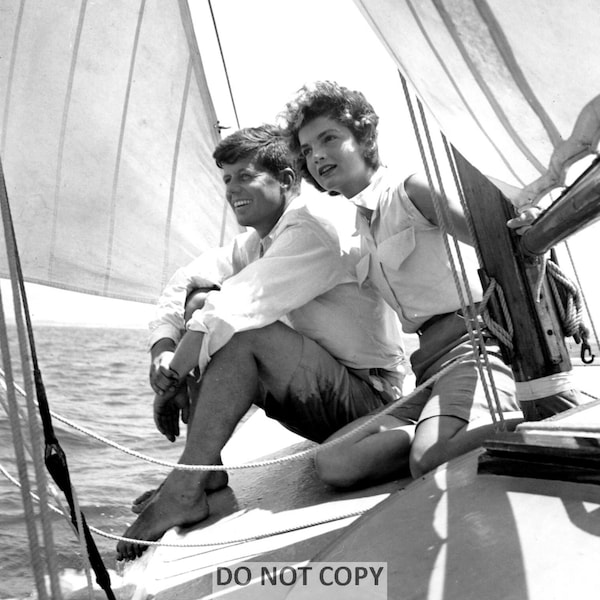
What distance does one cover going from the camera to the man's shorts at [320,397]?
220cm

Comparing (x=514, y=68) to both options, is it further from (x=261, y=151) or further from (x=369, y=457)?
(x=261, y=151)

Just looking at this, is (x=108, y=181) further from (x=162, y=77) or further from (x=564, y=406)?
(x=564, y=406)

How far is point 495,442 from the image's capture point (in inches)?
53.7

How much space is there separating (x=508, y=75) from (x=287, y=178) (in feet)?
4.57

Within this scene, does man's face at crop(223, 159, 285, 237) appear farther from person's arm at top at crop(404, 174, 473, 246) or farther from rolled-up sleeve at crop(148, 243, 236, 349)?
person's arm at top at crop(404, 174, 473, 246)

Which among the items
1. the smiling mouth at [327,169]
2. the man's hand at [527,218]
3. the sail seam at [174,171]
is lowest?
the man's hand at [527,218]

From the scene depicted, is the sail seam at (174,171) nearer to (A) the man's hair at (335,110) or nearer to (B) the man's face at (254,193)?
(B) the man's face at (254,193)

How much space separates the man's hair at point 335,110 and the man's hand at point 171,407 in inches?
33.8

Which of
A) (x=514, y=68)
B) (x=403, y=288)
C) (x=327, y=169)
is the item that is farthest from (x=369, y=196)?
(x=514, y=68)

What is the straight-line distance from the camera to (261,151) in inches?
100

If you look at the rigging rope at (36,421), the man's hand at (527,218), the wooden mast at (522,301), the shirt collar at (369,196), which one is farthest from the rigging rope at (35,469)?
the shirt collar at (369,196)

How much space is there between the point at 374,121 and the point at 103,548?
1829 mm

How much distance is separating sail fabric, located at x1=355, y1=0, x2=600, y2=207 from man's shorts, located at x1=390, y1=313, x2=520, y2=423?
0.60 metres

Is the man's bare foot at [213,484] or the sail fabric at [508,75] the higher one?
the sail fabric at [508,75]
